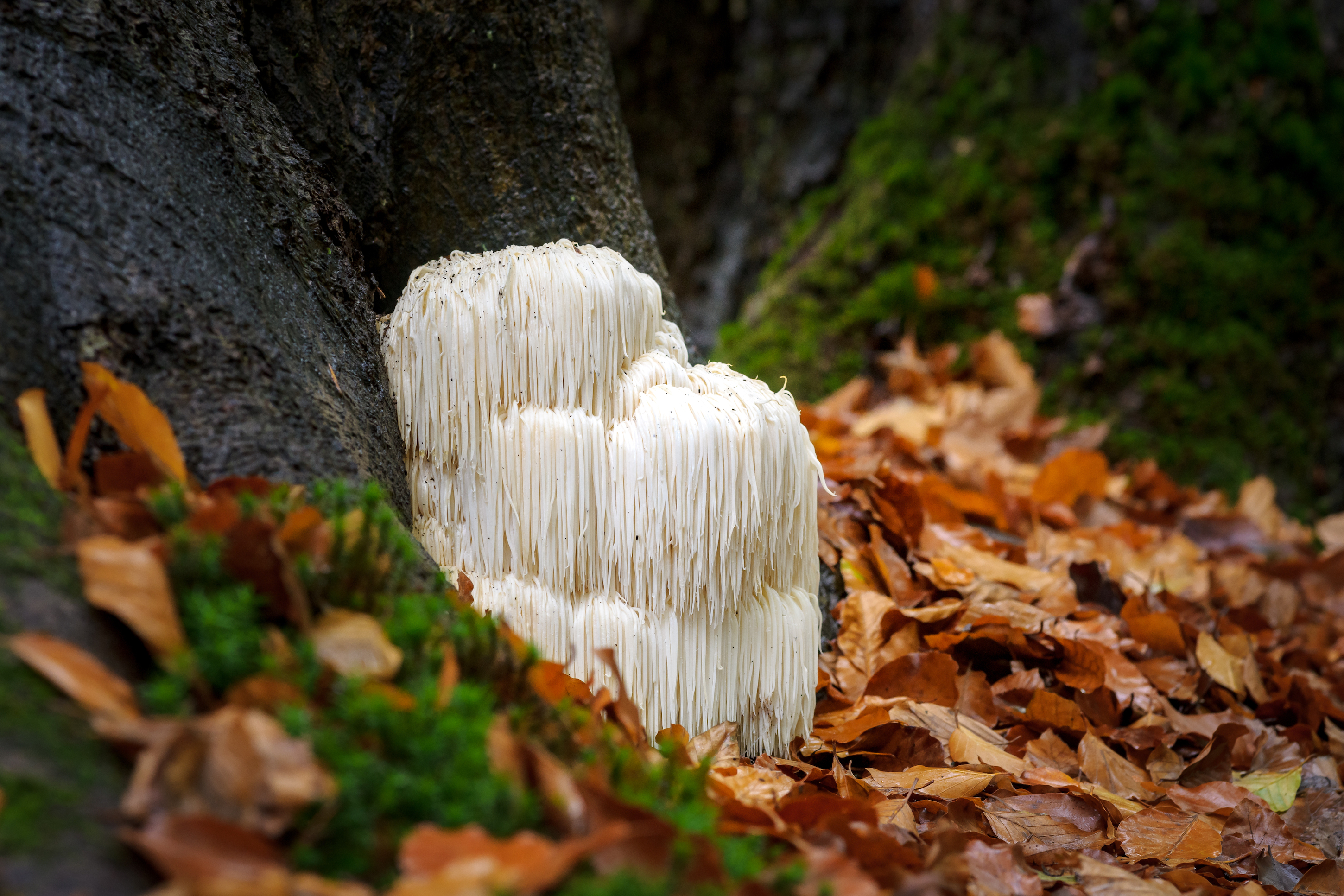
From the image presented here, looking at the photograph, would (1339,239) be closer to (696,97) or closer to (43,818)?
(696,97)

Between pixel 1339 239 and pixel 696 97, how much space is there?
4.51m

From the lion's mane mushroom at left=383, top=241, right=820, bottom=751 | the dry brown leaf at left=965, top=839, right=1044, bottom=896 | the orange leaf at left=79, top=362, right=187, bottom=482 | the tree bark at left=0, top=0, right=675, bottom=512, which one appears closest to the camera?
the orange leaf at left=79, top=362, right=187, bottom=482

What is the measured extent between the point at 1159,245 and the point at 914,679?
380 centimetres

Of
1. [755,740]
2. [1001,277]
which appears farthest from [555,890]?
[1001,277]

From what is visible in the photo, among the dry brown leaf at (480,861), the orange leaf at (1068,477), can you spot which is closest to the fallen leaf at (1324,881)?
the dry brown leaf at (480,861)

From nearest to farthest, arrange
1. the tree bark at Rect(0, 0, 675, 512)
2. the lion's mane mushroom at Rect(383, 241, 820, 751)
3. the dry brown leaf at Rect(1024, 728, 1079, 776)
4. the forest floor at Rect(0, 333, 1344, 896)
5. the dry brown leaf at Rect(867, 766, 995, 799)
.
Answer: the forest floor at Rect(0, 333, 1344, 896)
the tree bark at Rect(0, 0, 675, 512)
the lion's mane mushroom at Rect(383, 241, 820, 751)
the dry brown leaf at Rect(867, 766, 995, 799)
the dry brown leaf at Rect(1024, 728, 1079, 776)

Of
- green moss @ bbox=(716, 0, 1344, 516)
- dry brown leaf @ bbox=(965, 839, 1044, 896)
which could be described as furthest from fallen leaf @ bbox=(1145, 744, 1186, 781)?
green moss @ bbox=(716, 0, 1344, 516)

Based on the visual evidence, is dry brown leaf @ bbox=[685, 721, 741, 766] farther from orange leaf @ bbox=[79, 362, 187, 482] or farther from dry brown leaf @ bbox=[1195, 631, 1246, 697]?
dry brown leaf @ bbox=[1195, 631, 1246, 697]

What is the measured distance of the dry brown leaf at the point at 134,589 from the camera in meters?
1.25

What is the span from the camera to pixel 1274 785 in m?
2.59

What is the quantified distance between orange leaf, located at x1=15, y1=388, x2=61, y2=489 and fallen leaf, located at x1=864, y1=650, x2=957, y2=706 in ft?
6.51

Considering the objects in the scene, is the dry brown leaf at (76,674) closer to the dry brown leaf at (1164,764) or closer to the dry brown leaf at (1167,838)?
the dry brown leaf at (1167,838)

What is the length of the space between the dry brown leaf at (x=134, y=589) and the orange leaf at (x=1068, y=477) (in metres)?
3.88

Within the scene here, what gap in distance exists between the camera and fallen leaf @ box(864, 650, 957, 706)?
8.46ft
